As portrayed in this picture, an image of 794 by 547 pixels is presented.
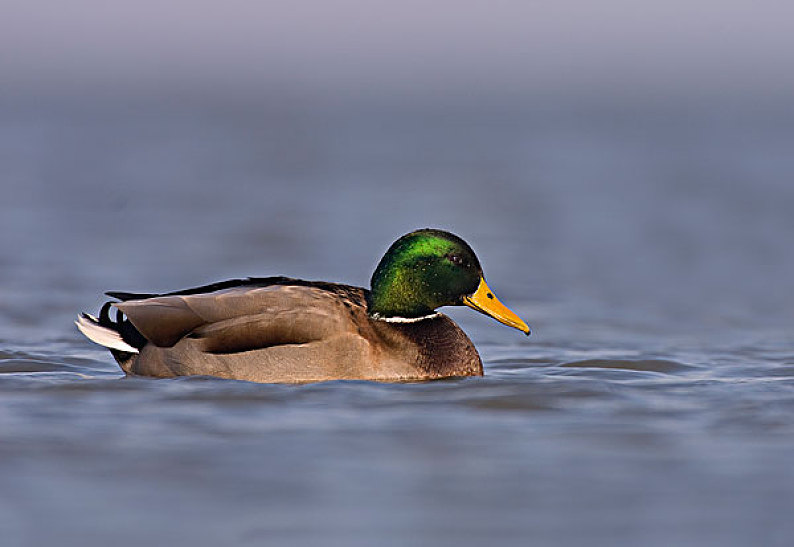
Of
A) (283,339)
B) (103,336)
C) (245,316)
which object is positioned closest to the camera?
(283,339)

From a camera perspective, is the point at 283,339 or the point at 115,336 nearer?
the point at 283,339

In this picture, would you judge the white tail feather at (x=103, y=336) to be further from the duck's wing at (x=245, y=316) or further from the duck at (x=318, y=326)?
the duck's wing at (x=245, y=316)

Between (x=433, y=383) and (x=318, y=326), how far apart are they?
0.77m

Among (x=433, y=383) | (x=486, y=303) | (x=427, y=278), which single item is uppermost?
(x=427, y=278)

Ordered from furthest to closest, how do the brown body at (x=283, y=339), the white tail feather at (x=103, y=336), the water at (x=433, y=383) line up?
the white tail feather at (x=103, y=336)
the brown body at (x=283, y=339)
the water at (x=433, y=383)

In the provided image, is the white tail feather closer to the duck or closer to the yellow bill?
the duck

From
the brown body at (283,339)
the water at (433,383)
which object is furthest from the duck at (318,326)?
the water at (433,383)

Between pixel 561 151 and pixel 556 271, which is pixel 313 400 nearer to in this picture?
pixel 556 271

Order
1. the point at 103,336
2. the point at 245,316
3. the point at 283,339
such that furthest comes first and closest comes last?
the point at 103,336, the point at 245,316, the point at 283,339

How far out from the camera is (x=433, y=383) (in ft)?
32.3

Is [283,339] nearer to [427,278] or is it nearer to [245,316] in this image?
[245,316]

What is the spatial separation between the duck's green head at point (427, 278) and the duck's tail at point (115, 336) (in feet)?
4.89

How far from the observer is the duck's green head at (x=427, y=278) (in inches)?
401

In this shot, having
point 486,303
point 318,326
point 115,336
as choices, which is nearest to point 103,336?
point 115,336
